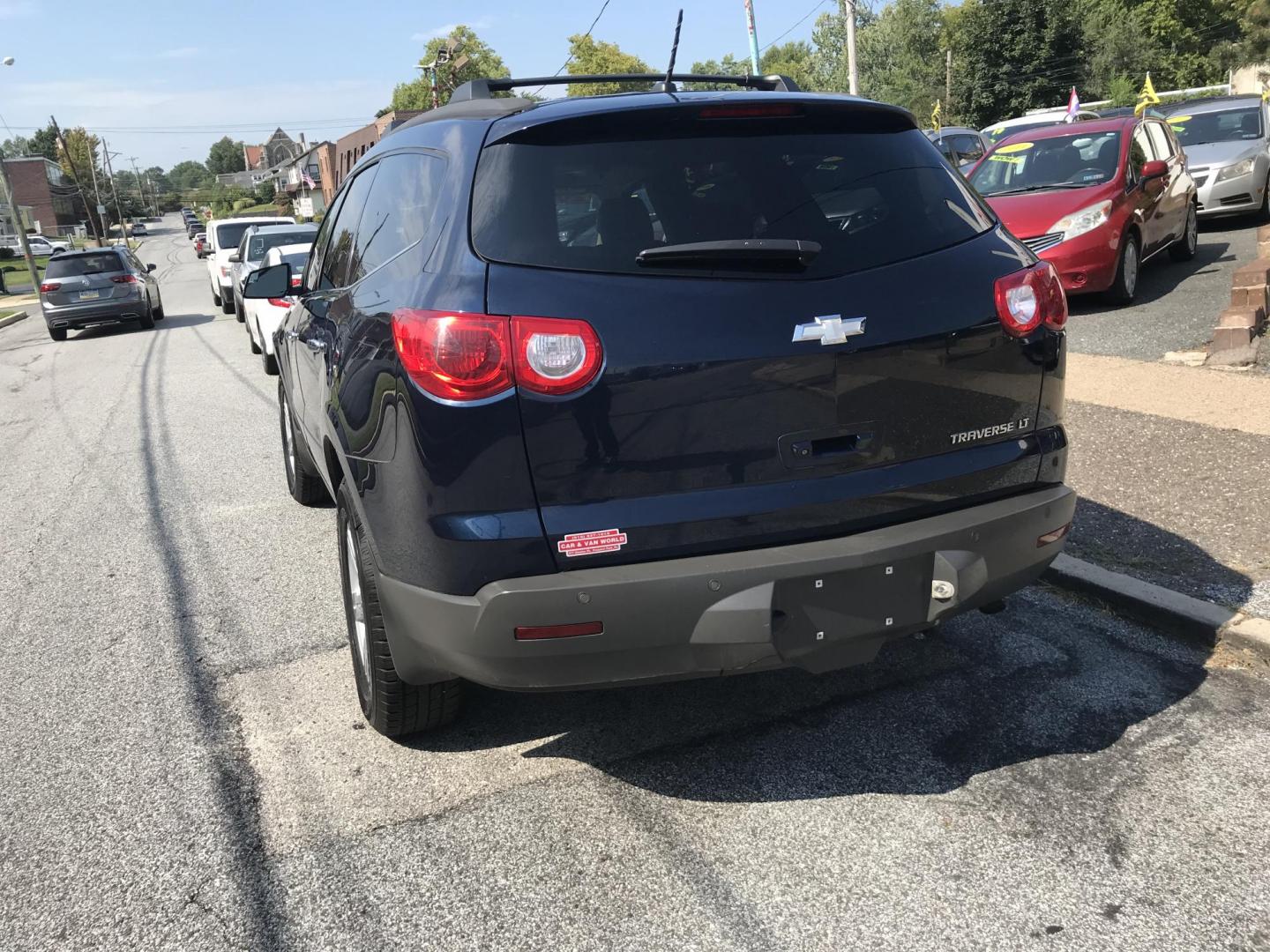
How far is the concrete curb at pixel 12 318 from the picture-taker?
85.8 ft

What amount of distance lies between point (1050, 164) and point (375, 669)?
10410 millimetres

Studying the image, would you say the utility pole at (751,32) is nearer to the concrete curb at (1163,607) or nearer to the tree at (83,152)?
the concrete curb at (1163,607)

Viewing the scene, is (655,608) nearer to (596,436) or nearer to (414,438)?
(596,436)

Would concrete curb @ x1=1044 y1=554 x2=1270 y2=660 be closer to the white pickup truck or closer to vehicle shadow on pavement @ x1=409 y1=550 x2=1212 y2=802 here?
vehicle shadow on pavement @ x1=409 y1=550 x2=1212 y2=802

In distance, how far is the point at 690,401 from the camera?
105 inches

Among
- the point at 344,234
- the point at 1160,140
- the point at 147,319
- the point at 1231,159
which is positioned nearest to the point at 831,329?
the point at 344,234

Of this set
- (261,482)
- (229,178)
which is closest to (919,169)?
(261,482)

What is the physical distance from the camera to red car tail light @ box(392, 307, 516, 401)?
2.61m

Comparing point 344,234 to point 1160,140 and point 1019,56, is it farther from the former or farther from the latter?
point 1019,56

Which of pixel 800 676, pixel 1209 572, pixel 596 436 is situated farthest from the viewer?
pixel 1209 572

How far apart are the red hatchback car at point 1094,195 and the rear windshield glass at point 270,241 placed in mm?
9498

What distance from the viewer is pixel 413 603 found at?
9.26 feet

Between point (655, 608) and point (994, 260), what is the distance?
1447 mm

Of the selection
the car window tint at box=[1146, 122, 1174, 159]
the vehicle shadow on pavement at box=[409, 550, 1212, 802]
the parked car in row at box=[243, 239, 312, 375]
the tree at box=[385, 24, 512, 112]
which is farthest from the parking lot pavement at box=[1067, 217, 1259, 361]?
the tree at box=[385, 24, 512, 112]
